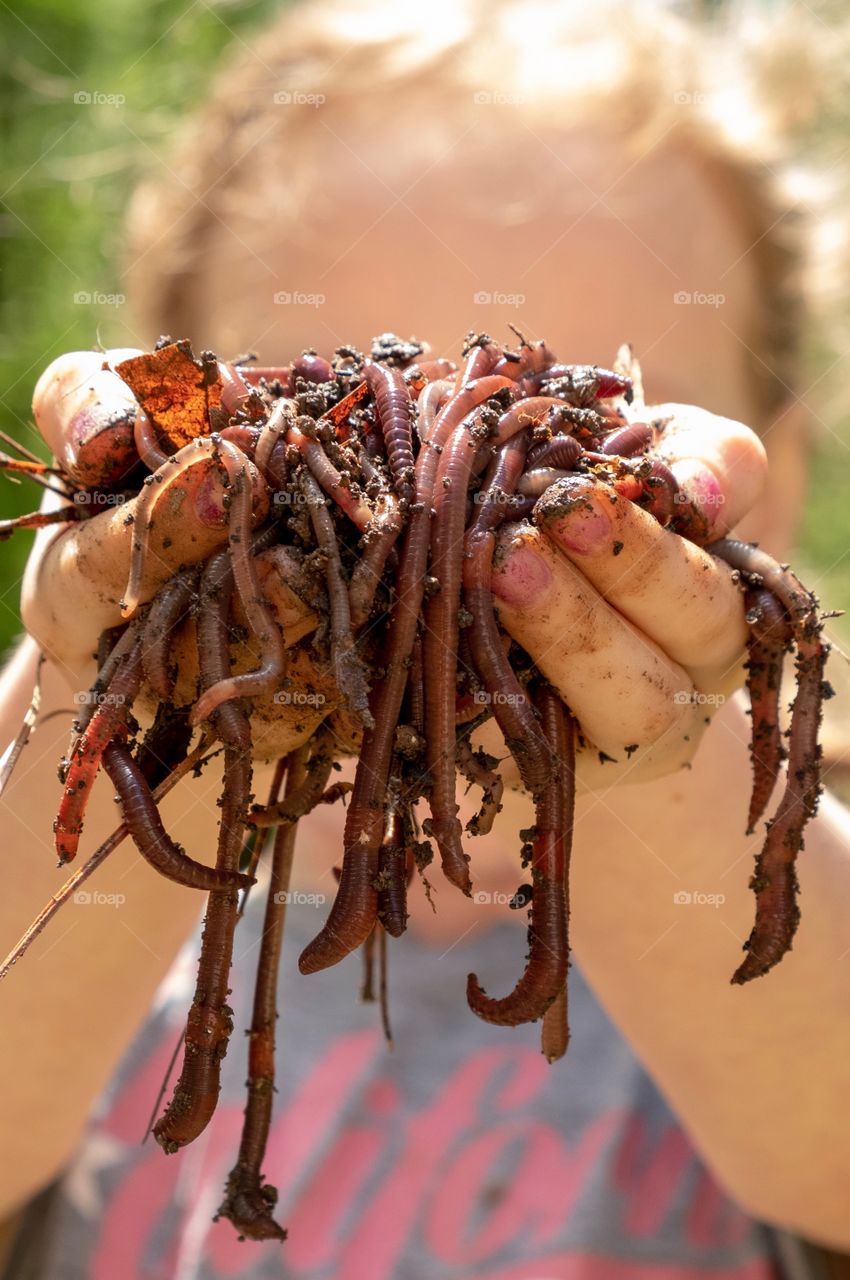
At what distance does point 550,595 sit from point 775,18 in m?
2.53

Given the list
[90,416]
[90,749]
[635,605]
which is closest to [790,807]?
[635,605]

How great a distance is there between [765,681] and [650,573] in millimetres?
197

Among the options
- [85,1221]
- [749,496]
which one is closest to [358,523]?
[749,496]

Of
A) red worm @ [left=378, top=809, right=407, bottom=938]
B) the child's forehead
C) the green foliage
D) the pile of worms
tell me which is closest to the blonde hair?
the child's forehead

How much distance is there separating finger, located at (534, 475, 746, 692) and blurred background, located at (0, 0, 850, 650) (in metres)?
4.28

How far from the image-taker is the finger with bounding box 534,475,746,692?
2.89 ft

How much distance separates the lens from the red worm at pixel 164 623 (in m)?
0.89

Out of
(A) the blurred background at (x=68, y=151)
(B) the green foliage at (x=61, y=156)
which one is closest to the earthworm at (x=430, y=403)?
(A) the blurred background at (x=68, y=151)

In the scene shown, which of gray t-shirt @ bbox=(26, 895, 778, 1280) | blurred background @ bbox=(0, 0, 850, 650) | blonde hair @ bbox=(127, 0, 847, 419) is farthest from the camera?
blurred background @ bbox=(0, 0, 850, 650)

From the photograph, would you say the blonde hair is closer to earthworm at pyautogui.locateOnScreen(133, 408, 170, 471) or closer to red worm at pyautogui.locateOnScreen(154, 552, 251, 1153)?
earthworm at pyautogui.locateOnScreen(133, 408, 170, 471)

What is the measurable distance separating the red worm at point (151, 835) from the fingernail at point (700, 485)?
20.4 inches

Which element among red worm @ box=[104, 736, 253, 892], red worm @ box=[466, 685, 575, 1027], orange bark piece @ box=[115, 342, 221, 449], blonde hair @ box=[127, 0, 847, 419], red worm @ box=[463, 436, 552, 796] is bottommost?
red worm @ box=[466, 685, 575, 1027]

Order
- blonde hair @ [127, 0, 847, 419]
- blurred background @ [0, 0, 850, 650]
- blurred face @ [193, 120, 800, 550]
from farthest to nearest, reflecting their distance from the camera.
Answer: blurred background @ [0, 0, 850, 650], blonde hair @ [127, 0, 847, 419], blurred face @ [193, 120, 800, 550]

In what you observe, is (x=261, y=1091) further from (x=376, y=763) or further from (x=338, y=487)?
(x=338, y=487)
